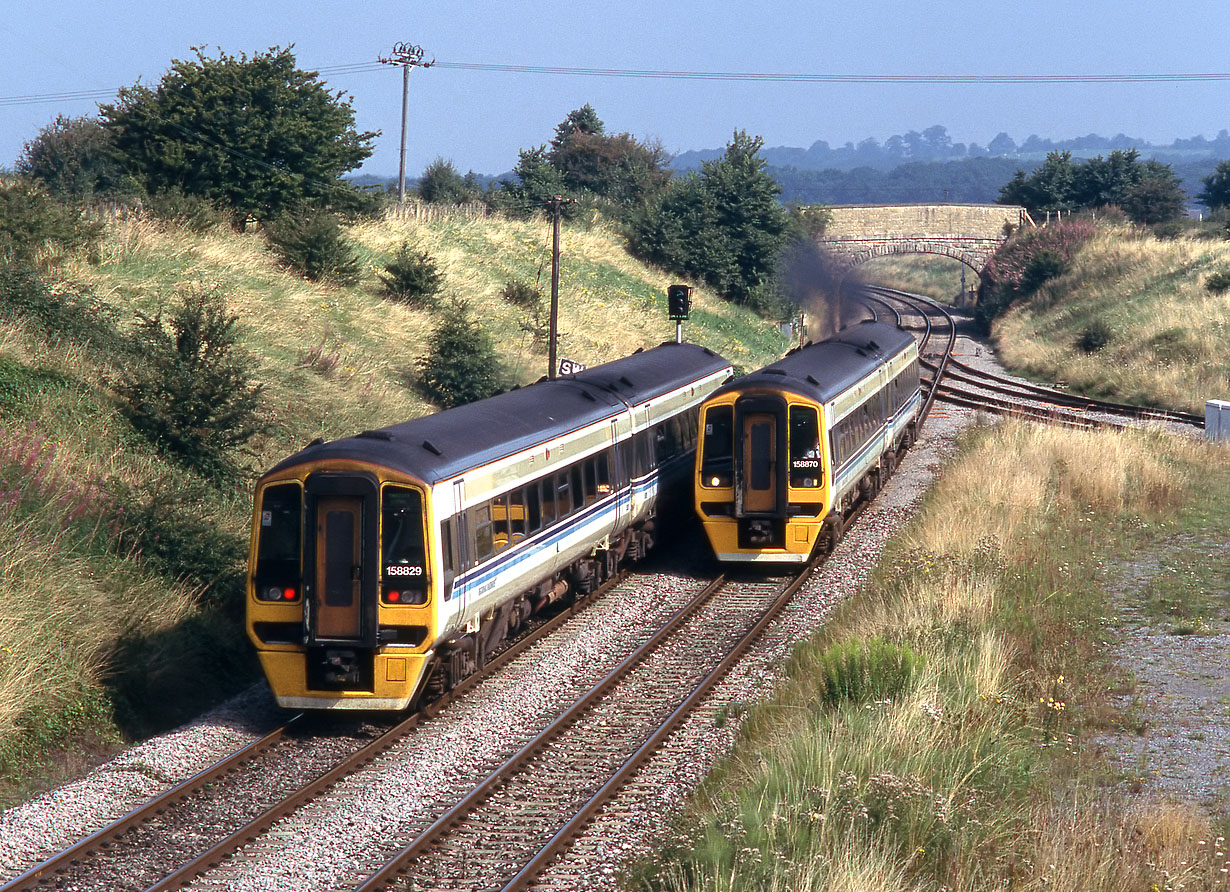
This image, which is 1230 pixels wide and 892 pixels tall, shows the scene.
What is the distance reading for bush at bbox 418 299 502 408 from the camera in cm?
2798

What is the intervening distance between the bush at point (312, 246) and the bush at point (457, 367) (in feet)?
13.7

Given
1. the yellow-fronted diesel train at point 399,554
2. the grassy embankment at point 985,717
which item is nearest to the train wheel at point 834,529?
the grassy embankment at point 985,717

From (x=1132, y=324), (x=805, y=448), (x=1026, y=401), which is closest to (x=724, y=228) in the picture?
(x=1132, y=324)

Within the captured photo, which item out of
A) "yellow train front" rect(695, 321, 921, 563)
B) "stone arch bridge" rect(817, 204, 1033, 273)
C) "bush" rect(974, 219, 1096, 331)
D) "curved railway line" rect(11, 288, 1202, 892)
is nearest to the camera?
"curved railway line" rect(11, 288, 1202, 892)

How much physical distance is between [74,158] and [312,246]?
17.3 metres

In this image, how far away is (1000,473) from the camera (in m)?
22.2

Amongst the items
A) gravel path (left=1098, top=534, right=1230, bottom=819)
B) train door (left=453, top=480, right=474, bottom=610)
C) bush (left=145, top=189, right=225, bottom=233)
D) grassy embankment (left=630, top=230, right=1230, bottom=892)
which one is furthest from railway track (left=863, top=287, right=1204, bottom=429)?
train door (left=453, top=480, right=474, bottom=610)

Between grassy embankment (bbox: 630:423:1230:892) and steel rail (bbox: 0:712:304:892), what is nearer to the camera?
grassy embankment (bbox: 630:423:1230:892)

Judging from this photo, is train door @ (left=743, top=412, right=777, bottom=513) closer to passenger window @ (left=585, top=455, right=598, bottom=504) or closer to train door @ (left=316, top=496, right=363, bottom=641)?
passenger window @ (left=585, top=455, right=598, bottom=504)

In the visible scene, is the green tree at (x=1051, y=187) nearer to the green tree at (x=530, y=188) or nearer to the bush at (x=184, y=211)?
the green tree at (x=530, y=188)

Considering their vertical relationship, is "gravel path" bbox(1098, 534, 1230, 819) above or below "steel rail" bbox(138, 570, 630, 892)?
above

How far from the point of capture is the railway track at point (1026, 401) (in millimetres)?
31828

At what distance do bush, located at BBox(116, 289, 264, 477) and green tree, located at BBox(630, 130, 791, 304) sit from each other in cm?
3789

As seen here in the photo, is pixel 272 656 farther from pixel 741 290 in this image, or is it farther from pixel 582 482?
pixel 741 290
